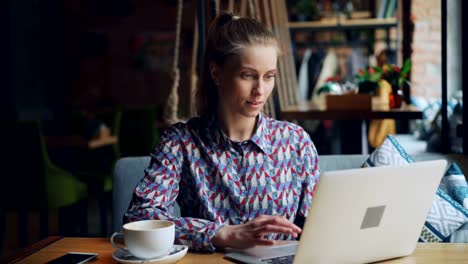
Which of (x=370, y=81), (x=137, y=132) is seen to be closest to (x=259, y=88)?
(x=370, y=81)

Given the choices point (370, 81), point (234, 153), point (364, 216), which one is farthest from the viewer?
point (370, 81)

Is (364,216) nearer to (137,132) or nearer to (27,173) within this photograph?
(27,173)

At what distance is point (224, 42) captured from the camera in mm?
1833

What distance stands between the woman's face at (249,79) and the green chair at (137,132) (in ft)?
11.5

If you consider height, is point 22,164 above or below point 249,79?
below

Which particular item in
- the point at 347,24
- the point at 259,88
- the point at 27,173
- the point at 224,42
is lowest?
the point at 27,173

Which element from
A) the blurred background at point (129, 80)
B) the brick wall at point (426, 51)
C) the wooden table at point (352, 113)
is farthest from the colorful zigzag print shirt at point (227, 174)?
the brick wall at point (426, 51)

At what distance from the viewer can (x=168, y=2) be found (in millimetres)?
7988

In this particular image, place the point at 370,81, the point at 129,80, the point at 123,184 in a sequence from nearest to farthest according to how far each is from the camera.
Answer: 1. the point at 123,184
2. the point at 370,81
3. the point at 129,80

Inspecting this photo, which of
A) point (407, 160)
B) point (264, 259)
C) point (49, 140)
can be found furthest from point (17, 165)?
point (264, 259)

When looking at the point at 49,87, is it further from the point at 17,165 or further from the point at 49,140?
the point at 17,165

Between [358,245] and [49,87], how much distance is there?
23.7ft

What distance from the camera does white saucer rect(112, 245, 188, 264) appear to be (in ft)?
4.45

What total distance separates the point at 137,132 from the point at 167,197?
12.0 ft
